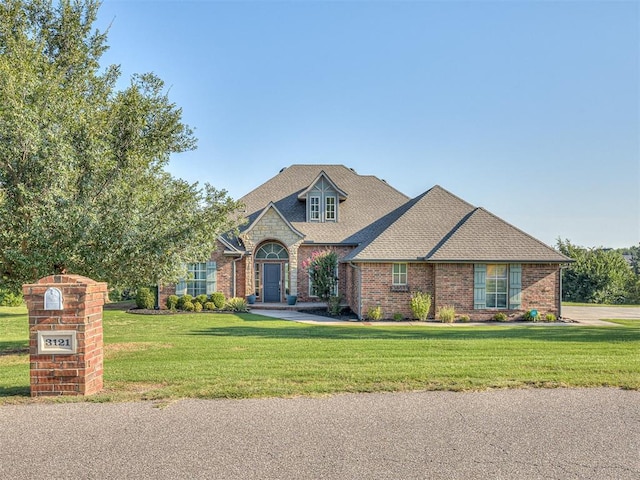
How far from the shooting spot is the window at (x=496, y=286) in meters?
18.6

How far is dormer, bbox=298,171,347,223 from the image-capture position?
2608 cm

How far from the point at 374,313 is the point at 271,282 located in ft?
27.1

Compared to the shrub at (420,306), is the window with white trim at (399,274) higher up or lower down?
higher up

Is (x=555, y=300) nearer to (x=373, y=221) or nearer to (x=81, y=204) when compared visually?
(x=373, y=221)

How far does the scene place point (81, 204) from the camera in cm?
894

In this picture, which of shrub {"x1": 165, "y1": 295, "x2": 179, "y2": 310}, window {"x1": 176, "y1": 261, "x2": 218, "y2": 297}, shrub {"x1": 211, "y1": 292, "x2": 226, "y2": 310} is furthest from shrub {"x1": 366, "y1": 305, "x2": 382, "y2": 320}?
shrub {"x1": 165, "y1": 295, "x2": 179, "y2": 310}

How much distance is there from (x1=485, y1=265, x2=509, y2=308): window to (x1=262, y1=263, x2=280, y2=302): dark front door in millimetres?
10751

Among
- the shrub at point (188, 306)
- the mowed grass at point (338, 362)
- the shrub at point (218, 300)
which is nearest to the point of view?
the mowed grass at point (338, 362)

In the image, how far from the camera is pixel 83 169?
916 cm

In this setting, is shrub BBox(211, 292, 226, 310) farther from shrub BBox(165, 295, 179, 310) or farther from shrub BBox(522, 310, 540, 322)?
shrub BBox(522, 310, 540, 322)

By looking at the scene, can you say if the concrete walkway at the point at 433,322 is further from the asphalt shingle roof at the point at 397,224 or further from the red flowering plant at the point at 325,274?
the asphalt shingle roof at the point at 397,224

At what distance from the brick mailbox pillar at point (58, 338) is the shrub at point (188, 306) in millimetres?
15470

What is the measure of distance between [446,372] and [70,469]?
536cm

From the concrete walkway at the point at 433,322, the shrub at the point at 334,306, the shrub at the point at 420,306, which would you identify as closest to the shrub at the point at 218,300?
the concrete walkway at the point at 433,322
